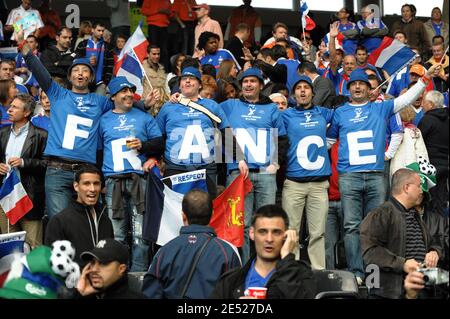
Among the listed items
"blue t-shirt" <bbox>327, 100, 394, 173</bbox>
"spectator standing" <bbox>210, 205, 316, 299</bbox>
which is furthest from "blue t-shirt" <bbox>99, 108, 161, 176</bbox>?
"spectator standing" <bbox>210, 205, 316, 299</bbox>

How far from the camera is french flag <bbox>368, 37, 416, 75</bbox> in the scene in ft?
53.4

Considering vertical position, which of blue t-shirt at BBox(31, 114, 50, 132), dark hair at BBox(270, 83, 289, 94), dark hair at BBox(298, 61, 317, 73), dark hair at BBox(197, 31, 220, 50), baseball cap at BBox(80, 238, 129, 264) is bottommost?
baseball cap at BBox(80, 238, 129, 264)

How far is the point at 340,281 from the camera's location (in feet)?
30.0

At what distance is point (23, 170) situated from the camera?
12.4 m

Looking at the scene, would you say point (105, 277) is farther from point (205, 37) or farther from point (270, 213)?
point (205, 37)

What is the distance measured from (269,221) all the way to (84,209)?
2.50 meters

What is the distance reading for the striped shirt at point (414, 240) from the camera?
32.0ft

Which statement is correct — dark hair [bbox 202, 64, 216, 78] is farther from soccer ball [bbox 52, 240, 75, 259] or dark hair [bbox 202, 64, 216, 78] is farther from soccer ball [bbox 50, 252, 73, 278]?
soccer ball [bbox 50, 252, 73, 278]

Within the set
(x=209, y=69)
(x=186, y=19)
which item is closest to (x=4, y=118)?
(x=209, y=69)

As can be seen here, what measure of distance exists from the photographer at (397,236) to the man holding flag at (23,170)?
168 inches

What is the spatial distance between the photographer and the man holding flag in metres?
4.25

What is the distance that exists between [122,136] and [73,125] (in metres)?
0.55

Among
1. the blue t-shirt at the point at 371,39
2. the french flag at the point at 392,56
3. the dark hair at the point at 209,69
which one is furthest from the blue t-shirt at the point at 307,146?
the blue t-shirt at the point at 371,39
